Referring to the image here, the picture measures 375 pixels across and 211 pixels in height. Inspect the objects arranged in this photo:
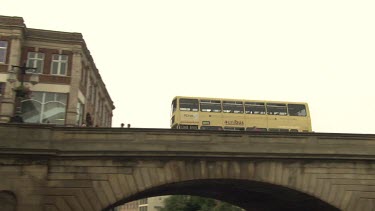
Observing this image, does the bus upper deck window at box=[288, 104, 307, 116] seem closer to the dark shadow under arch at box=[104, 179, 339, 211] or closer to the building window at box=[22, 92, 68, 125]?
the dark shadow under arch at box=[104, 179, 339, 211]

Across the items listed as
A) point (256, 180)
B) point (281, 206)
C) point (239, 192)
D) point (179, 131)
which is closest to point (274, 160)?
point (256, 180)

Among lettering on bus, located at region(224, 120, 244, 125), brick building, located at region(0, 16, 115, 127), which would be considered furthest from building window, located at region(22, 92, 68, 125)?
lettering on bus, located at region(224, 120, 244, 125)

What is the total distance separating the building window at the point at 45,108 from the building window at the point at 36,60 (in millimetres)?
2429

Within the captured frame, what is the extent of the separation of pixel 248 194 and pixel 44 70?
20685mm

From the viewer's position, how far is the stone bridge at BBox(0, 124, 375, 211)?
19.4 meters

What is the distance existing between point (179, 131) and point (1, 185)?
8305mm

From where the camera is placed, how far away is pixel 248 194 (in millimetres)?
29766

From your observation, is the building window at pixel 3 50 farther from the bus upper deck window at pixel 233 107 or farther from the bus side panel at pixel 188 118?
the bus upper deck window at pixel 233 107

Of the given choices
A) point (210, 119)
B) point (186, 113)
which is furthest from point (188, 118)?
point (210, 119)

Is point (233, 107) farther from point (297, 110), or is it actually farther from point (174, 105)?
point (297, 110)

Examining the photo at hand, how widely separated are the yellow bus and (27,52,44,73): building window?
41.4ft

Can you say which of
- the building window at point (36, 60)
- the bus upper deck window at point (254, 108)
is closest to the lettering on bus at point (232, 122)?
the bus upper deck window at point (254, 108)

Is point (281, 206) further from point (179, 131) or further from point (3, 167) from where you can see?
point (3, 167)

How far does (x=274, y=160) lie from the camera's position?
71.9 feet
